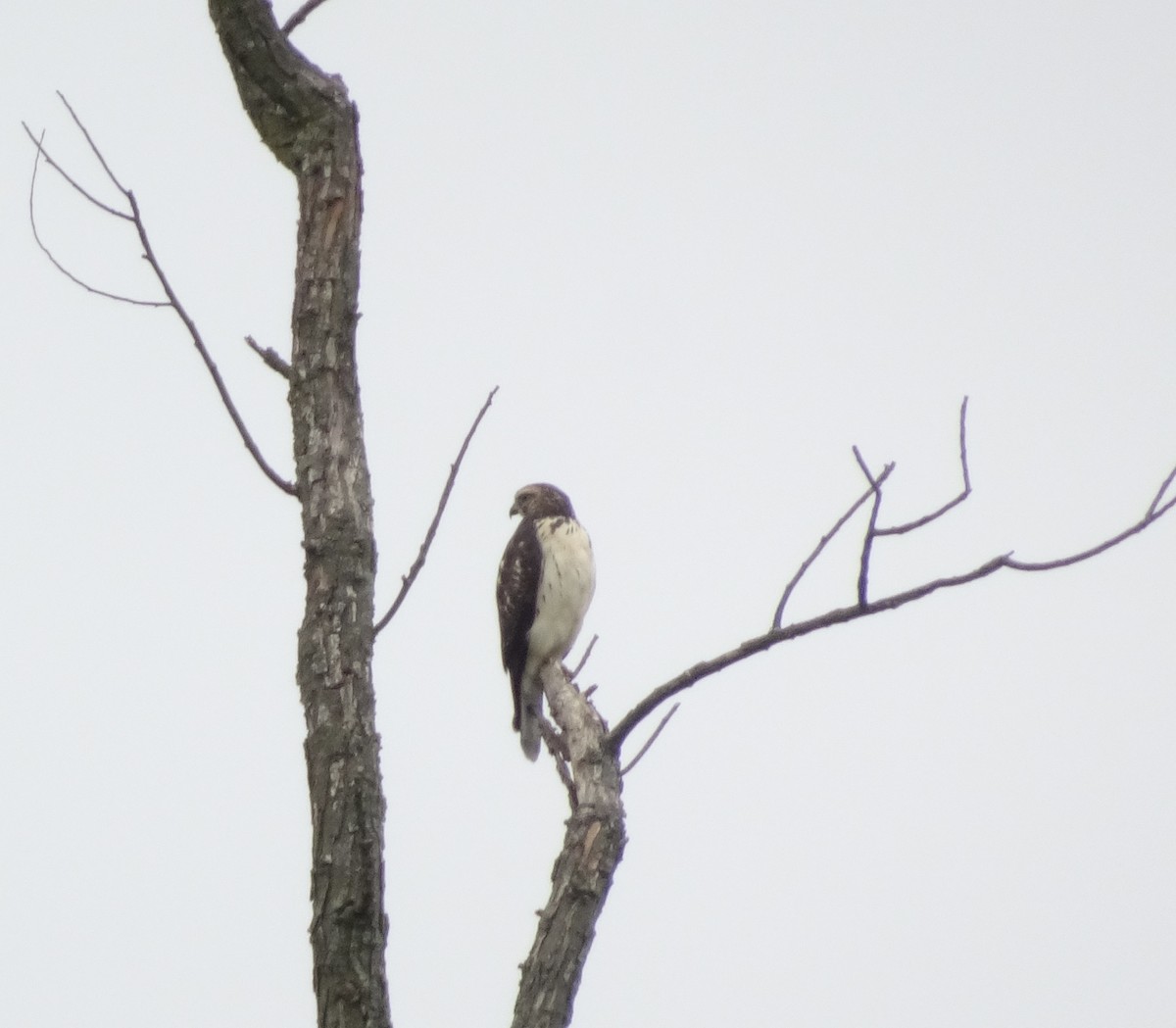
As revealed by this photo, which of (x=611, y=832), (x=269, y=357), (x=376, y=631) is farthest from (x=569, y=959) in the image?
(x=269, y=357)

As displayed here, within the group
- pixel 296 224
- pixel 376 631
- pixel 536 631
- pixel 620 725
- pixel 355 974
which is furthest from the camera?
pixel 536 631

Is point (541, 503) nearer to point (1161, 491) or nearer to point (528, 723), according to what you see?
point (528, 723)

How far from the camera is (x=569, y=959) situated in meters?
3.12

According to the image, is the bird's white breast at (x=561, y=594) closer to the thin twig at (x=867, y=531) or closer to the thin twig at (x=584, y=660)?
the thin twig at (x=584, y=660)

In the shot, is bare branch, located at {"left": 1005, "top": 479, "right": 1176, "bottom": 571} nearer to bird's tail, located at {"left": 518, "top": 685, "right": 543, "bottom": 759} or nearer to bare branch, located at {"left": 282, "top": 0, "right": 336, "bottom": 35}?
bare branch, located at {"left": 282, "top": 0, "right": 336, "bottom": 35}

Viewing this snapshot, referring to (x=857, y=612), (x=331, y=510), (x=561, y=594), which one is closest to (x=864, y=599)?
(x=857, y=612)

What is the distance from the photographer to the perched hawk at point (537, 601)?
7.61 meters

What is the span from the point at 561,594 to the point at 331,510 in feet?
15.7

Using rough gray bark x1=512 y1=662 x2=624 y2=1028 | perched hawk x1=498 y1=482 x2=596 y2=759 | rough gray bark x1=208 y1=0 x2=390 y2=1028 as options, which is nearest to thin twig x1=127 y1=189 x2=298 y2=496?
rough gray bark x1=208 y1=0 x2=390 y2=1028

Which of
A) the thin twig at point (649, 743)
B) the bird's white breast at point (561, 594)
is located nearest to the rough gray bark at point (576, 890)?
the thin twig at point (649, 743)

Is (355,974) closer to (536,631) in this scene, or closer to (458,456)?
(458,456)

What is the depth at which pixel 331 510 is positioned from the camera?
2838 mm

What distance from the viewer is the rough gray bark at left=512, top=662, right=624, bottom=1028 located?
3.05 metres

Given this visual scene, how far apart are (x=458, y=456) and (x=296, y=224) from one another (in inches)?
22.3
